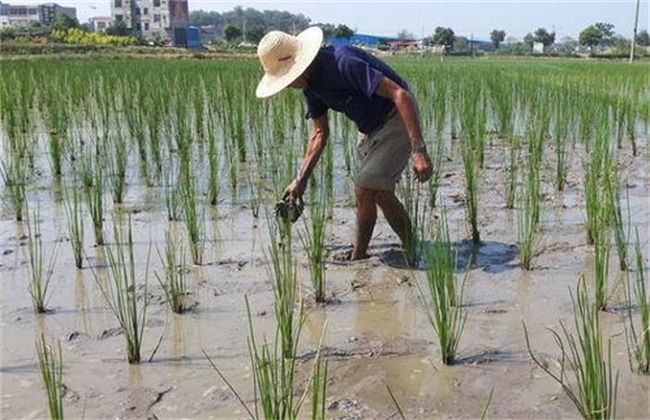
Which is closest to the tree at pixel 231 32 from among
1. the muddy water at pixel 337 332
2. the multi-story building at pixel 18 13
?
the multi-story building at pixel 18 13

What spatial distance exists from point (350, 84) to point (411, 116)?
1.11 feet

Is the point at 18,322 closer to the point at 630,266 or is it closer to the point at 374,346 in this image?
the point at 374,346

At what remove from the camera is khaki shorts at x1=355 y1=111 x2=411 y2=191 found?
3631mm

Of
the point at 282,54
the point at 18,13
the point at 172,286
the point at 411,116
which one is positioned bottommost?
the point at 172,286

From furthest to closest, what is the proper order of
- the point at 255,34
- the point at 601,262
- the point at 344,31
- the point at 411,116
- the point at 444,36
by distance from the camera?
the point at 444,36 → the point at 255,34 → the point at 344,31 → the point at 411,116 → the point at 601,262

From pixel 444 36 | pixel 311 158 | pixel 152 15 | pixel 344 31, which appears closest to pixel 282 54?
pixel 311 158

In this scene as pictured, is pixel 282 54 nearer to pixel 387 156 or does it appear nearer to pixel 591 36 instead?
pixel 387 156

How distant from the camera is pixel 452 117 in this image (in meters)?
8.05

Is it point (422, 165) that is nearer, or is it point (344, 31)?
point (422, 165)

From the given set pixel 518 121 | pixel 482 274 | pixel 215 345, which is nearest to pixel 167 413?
pixel 215 345

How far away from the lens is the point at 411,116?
3.26m

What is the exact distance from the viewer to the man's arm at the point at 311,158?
12.0 feet

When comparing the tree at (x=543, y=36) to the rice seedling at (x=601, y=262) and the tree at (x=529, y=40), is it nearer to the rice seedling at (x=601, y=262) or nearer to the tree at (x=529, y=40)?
the tree at (x=529, y=40)

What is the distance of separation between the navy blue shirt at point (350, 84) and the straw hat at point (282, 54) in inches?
3.0
